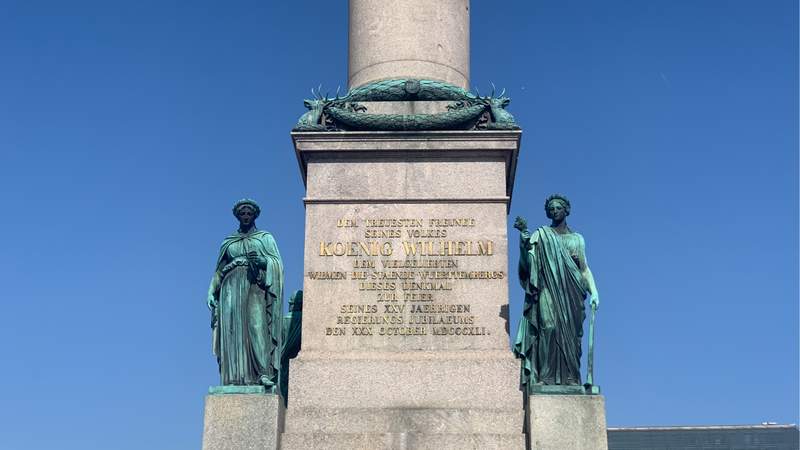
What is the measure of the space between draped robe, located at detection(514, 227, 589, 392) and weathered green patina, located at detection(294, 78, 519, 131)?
217cm

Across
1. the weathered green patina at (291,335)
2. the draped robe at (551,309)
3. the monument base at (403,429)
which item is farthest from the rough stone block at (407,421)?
the weathered green patina at (291,335)

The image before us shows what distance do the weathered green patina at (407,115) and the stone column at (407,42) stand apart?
0.52 meters

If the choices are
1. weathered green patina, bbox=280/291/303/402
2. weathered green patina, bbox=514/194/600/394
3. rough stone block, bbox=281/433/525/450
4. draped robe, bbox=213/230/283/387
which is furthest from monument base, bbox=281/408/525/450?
weathered green patina, bbox=280/291/303/402

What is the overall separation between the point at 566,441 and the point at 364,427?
2.86 metres

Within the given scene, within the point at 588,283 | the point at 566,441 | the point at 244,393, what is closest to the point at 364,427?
the point at 244,393

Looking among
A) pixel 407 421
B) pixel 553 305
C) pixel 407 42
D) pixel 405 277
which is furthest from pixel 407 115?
pixel 407 421

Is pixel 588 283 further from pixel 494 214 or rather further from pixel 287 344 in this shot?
Result: pixel 287 344

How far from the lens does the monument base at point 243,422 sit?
1634cm

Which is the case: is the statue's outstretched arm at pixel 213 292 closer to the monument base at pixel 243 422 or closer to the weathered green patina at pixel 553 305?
the monument base at pixel 243 422

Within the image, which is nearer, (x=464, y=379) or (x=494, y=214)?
(x=464, y=379)

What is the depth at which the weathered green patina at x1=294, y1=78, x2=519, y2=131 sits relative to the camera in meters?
18.7

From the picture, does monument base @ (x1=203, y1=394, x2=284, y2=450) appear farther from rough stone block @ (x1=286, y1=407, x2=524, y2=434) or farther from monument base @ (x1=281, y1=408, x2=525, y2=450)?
rough stone block @ (x1=286, y1=407, x2=524, y2=434)

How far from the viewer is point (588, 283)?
17594 mm

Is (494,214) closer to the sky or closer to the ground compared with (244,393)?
closer to the sky
